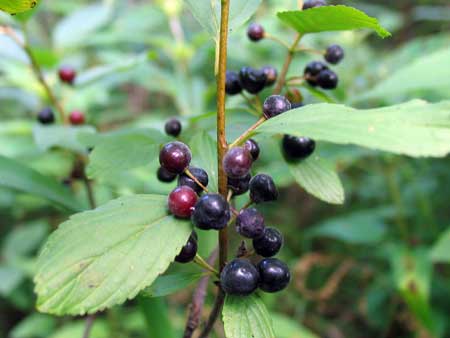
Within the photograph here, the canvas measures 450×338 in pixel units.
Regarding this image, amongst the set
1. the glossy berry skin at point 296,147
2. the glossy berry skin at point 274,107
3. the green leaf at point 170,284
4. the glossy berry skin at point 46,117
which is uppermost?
the glossy berry skin at point 274,107

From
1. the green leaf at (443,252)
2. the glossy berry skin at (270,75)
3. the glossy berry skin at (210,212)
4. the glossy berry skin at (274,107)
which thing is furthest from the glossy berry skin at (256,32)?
the green leaf at (443,252)

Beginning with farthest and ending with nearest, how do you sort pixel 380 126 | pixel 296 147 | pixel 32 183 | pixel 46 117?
1. pixel 46 117
2. pixel 32 183
3. pixel 296 147
4. pixel 380 126

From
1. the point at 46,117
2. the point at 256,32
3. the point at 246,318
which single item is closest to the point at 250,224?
the point at 246,318

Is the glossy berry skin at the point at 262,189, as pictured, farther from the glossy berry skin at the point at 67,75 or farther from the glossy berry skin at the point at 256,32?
the glossy berry skin at the point at 67,75

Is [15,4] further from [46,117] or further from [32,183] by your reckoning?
[46,117]

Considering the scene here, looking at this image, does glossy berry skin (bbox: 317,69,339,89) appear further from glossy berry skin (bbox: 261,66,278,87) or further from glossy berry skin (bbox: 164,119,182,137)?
glossy berry skin (bbox: 164,119,182,137)

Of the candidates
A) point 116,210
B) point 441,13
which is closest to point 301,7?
point 116,210

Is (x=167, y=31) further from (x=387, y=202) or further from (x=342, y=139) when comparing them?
(x=342, y=139)
